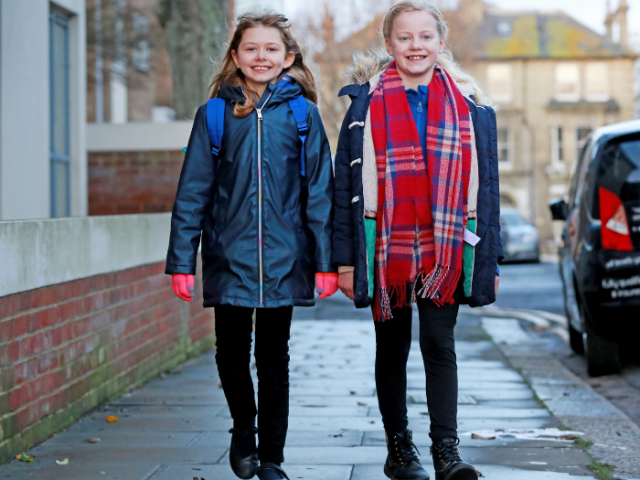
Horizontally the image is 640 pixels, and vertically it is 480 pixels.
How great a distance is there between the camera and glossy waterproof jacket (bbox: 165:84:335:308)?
3.66m

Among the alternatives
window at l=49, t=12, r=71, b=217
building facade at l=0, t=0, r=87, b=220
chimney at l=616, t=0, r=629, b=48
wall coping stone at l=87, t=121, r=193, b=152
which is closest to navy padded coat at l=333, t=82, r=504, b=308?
building facade at l=0, t=0, r=87, b=220

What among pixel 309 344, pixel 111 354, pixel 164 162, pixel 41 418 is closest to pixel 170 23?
pixel 164 162

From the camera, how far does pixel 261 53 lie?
3781 millimetres

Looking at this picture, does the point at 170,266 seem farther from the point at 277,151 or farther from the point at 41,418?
the point at 41,418

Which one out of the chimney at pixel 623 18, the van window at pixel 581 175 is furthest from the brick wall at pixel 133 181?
the chimney at pixel 623 18

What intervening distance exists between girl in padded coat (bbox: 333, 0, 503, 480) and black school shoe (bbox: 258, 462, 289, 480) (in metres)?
0.46

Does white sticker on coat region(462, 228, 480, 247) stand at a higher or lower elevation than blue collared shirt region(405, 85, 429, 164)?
lower

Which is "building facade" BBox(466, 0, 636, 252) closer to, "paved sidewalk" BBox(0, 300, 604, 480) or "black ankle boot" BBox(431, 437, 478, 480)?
"paved sidewalk" BBox(0, 300, 604, 480)

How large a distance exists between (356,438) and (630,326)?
2497mm

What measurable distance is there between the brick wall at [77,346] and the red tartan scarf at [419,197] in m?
1.73

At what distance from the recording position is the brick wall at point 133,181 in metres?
9.29

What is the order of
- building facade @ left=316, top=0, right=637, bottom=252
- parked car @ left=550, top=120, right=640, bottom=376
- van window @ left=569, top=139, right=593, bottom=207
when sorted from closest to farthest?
parked car @ left=550, top=120, right=640, bottom=376
van window @ left=569, top=139, right=593, bottom=207
building facade @ left=316, top=0, right=637, bottom=252

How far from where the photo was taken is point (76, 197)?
28.7 feet

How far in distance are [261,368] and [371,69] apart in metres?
1.29
